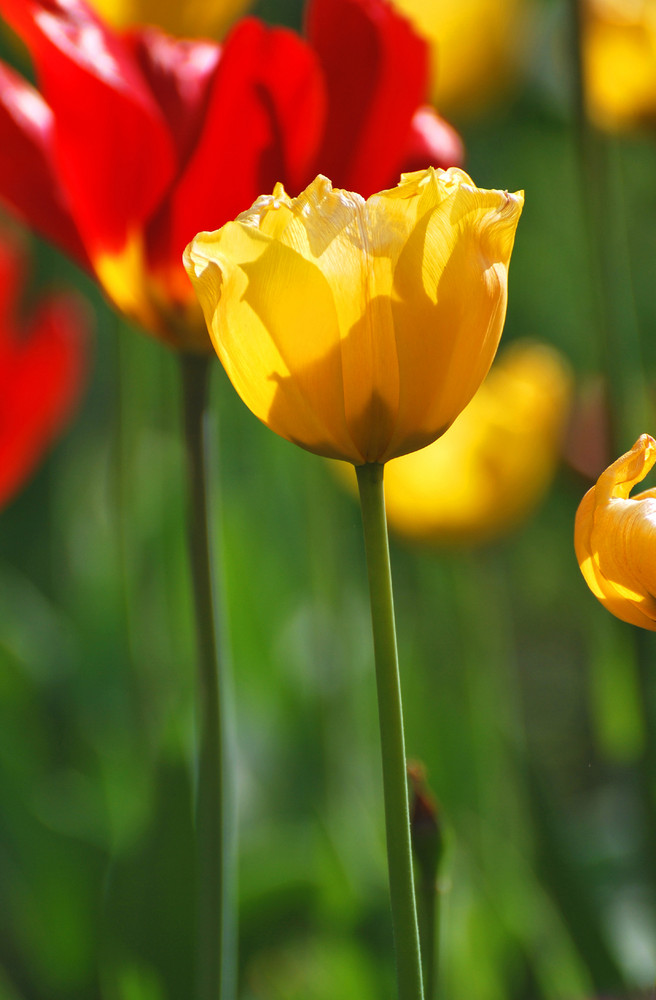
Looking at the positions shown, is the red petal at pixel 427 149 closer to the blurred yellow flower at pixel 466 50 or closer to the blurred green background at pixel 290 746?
the blurred green background at pixel 290 746

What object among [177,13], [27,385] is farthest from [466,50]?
[27,385]

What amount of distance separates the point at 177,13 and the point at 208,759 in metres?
0.61

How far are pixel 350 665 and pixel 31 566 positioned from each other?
1.75 ft

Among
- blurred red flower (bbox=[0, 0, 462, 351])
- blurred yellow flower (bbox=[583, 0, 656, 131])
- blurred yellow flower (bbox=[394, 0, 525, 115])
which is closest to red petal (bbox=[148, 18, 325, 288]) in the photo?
blurred red flower (bbox=[0, 0, 462, 351])

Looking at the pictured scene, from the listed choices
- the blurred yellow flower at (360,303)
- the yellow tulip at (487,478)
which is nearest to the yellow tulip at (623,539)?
the blurred yellow flower at (360,303)

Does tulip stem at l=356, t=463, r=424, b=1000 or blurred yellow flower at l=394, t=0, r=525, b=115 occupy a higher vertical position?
tulip stem at l=356, t=463, r=424, b=1000

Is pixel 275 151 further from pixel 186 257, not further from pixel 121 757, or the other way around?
pixel 121 757

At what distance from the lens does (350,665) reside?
756 millimetres

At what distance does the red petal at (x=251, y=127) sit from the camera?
306 mm

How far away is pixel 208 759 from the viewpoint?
286mm

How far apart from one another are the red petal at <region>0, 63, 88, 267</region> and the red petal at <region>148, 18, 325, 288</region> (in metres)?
0.04

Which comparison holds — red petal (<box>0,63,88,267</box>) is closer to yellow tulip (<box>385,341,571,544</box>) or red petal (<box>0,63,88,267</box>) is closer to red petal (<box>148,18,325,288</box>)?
red petal (<box>148,18,325,288</box>)

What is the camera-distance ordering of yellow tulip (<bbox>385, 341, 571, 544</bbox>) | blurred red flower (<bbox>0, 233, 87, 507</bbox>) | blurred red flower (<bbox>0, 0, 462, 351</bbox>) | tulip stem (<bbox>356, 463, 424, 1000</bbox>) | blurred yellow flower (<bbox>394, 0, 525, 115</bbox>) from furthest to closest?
1. blurred yellow flower (<bbox>394, 0, 525, 115</bbox>)
2. yellow tulip (<bbox>385, 341, 571, 544</bbox>)
3. blurred red flower (<bbox>0, 233, 87, 507</bbox>)
4. blurred red flower (<bbox>0, 0, 462, 351</bbox>)
5. tulip stem (<bbox>356, 463, 424, 1000</bbox>)

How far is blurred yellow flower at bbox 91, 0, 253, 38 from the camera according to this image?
713 mm
